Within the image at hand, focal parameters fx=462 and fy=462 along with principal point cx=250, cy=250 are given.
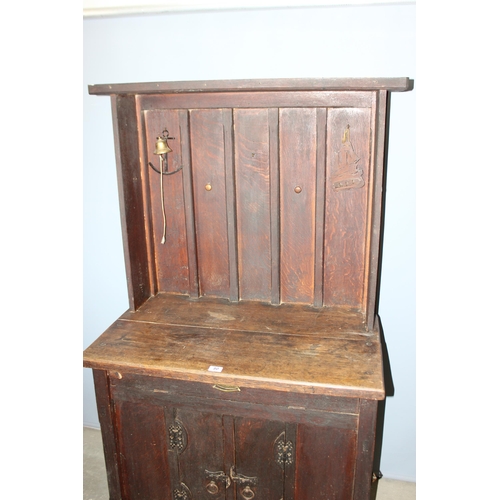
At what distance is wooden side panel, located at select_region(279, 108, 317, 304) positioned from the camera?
165 centimetres

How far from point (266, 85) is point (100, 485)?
190cm

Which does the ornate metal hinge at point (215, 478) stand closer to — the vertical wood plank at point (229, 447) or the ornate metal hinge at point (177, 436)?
the vertical wood plank at point (229, 447)

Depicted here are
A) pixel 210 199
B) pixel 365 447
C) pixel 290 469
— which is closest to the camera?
pixel 365 447

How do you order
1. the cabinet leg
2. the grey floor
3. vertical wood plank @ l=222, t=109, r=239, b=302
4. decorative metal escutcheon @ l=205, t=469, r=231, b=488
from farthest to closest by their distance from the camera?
the grey floor
vertical wood plank @ l=222, t=109, r=239, b=302
decorative metal escutcheon @ l=205, t=469, r=231, b=488
the cabinet leg

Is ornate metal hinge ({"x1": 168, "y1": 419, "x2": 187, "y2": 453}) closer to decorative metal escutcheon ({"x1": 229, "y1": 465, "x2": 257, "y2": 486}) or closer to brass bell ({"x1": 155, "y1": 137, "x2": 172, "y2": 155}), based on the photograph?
decorative metal escutcheon ({"x1": 229, "y1": 465, "x2": 257, "y2": 486})

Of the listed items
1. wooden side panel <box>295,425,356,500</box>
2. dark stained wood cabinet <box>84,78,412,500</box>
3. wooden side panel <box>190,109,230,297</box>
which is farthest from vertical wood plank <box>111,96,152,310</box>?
wooden side panel <box>295,425,356,500</box>

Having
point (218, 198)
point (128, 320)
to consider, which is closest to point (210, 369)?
point (128, 320)

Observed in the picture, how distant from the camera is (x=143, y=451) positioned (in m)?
1.59

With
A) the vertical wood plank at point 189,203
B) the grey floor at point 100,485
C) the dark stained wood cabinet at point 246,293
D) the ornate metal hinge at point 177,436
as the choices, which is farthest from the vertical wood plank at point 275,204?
the grey floor at point 100,485

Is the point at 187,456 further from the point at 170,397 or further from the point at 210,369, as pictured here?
the point at 210,369

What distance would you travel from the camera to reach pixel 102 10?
5.76ft

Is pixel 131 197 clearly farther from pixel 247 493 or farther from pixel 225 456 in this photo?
pixel 247 493

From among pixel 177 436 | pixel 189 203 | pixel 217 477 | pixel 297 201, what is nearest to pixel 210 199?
pixel 189 203

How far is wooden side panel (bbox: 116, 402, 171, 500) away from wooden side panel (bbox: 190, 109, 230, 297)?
1.79ft
